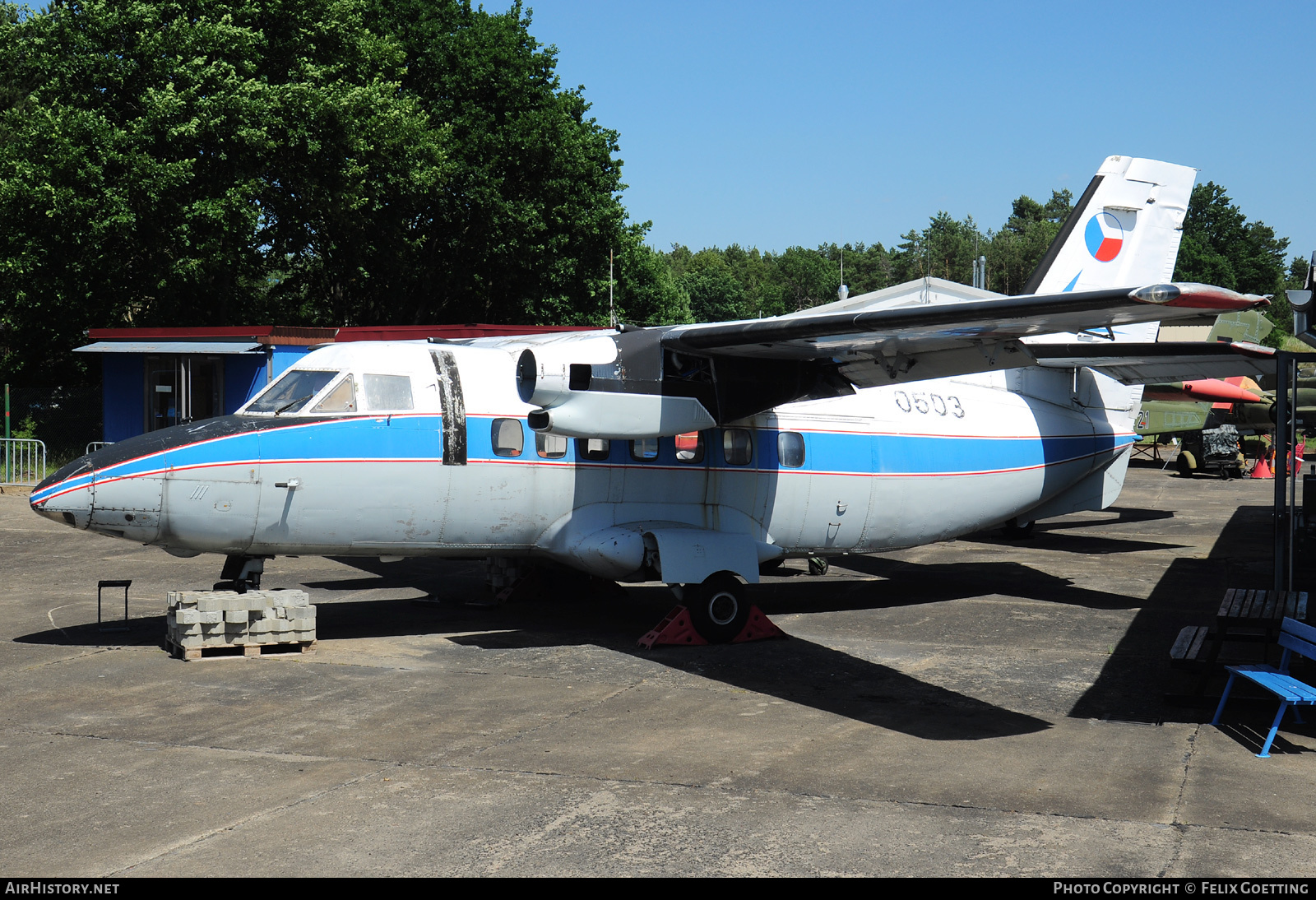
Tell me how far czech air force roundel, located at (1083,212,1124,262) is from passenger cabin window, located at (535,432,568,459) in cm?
927

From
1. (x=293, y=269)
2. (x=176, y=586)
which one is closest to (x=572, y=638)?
(x=176, y=586)

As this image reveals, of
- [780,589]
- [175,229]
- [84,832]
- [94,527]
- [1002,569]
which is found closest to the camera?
[84,832]

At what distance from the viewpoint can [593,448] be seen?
12.2 metres

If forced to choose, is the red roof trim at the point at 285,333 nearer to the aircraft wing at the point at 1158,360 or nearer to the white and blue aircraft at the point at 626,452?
the aircraft wing at the point at 1158,360

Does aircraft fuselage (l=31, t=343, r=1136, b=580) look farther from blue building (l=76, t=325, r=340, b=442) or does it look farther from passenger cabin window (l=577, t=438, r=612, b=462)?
blue building (l=76, t=325, r=340, b=442)

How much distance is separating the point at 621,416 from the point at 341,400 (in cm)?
289

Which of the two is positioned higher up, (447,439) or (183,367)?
(183,367)

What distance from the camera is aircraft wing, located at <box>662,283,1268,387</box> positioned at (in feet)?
24.3

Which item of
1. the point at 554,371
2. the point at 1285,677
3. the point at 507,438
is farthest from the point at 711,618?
the point at 1285,677

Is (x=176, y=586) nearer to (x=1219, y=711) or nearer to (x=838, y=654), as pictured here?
(x=838, y=654)

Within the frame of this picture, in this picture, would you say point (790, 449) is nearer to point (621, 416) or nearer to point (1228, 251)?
point (621, 416)

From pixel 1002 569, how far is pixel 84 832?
15195 millimetres

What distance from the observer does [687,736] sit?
8.67 m
